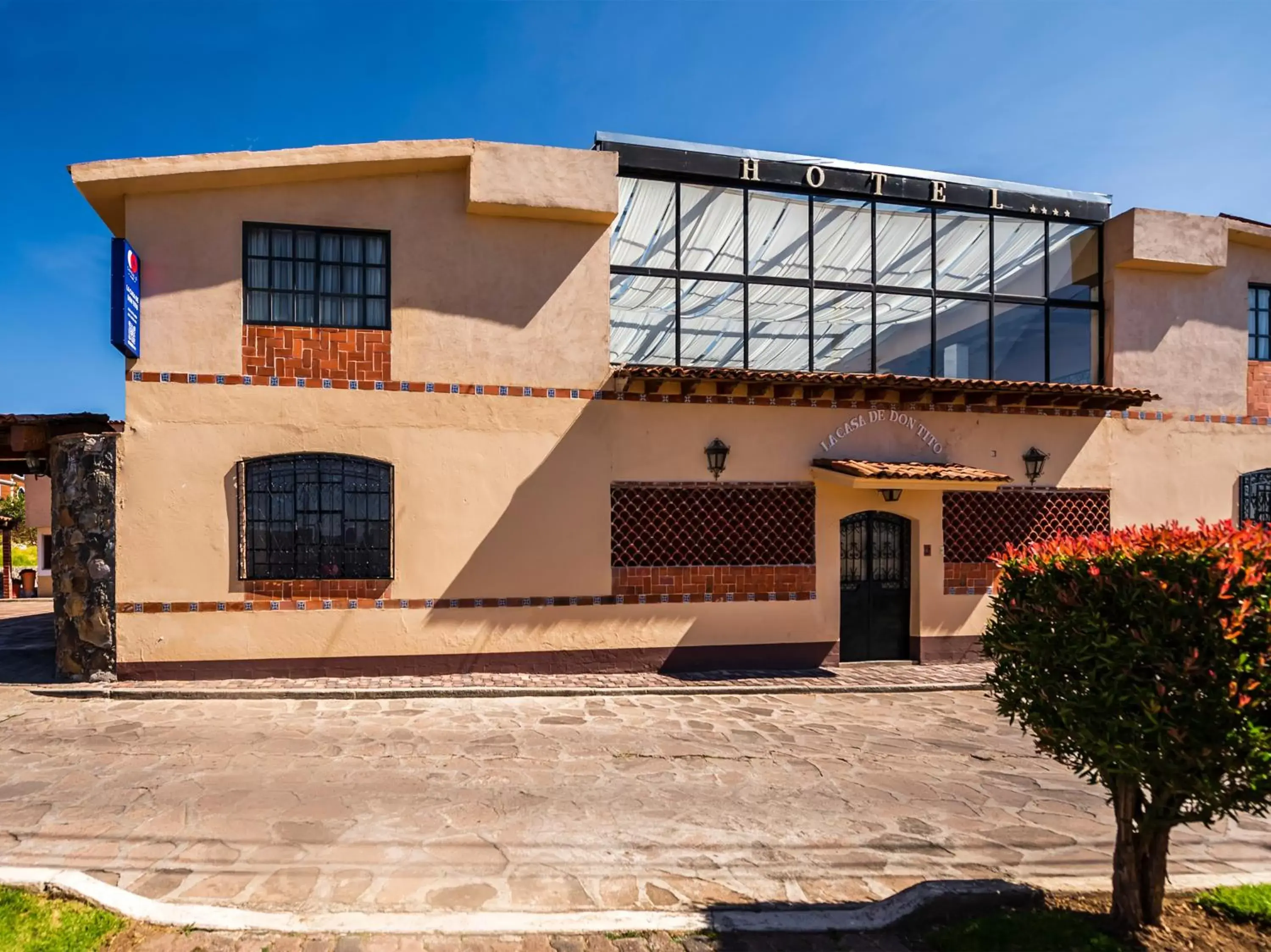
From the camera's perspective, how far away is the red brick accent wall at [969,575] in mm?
11320

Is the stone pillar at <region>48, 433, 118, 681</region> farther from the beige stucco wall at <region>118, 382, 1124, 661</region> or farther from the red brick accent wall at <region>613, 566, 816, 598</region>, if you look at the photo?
the red brick accent wall at <region>613, 566, 816, 598</region>

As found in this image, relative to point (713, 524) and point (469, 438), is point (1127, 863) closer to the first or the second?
point (713, 524)

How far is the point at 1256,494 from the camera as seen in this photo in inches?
495

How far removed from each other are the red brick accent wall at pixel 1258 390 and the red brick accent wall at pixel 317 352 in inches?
562

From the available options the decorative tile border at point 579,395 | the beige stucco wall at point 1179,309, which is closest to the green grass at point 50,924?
the decorative tile border at point 579,395

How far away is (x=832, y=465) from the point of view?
34.4ft

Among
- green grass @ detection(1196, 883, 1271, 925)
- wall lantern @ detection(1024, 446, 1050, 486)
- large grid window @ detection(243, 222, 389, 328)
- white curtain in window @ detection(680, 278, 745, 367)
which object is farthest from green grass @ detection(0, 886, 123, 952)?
wall lantern @ detection(1024, 446, 1050, 486)

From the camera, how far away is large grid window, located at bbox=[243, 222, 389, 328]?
31.0ft

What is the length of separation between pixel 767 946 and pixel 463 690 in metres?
5.84

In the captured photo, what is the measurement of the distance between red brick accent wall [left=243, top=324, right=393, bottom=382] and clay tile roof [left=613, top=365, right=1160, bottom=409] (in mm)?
3245

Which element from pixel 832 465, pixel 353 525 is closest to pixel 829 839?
pixel 832 465

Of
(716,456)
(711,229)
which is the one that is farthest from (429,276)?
(716,456)

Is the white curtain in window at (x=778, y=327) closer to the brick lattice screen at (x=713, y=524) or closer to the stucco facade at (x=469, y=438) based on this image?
the stucco facade at (x=469, y=438)

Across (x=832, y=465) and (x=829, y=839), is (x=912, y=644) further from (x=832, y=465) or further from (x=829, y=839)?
(x=829, y=839)
